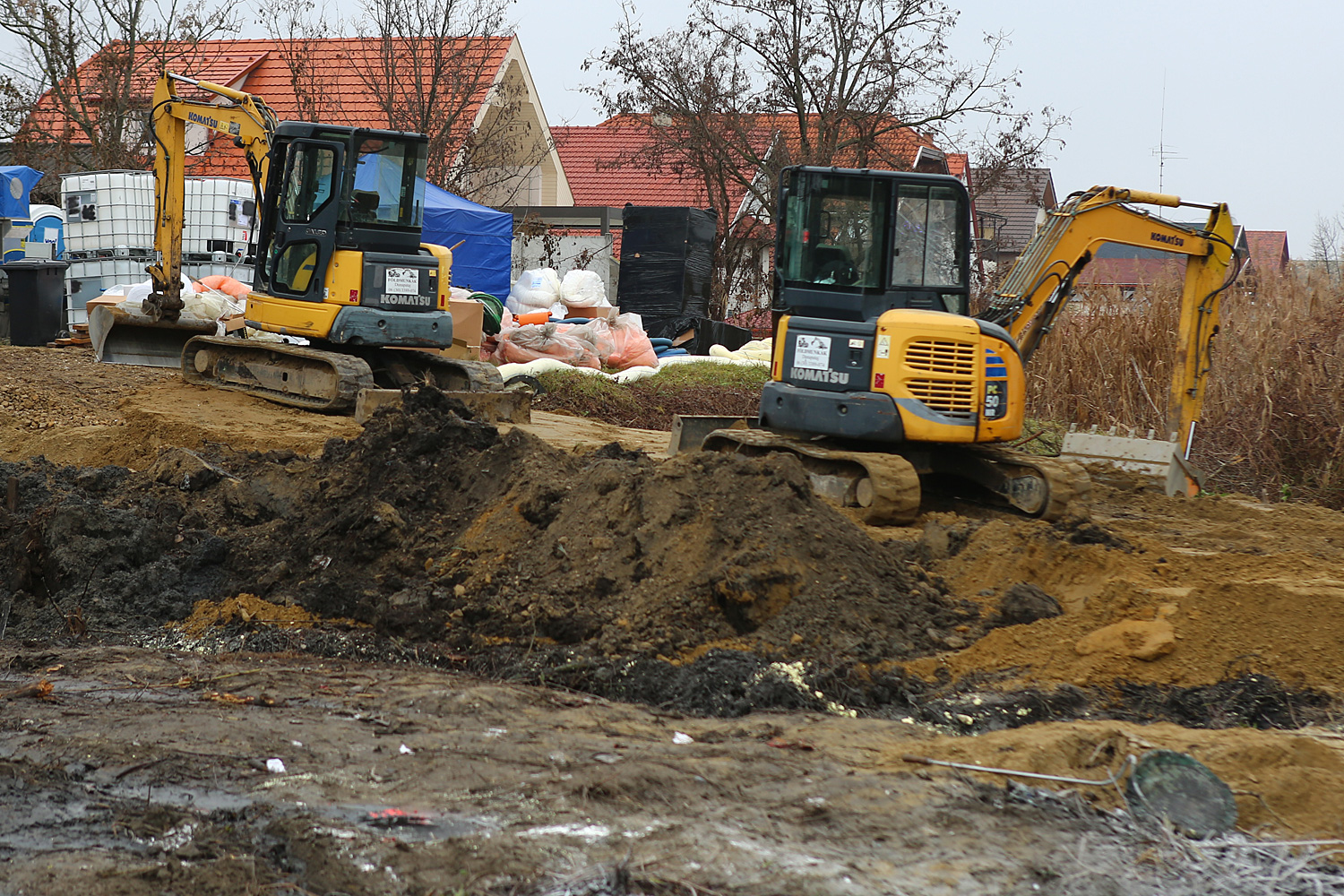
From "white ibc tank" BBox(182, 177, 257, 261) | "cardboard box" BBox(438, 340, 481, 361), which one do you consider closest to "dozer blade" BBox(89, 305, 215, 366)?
"cardboard box" BBox(438, 340, 481, 361)

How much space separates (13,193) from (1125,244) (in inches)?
592

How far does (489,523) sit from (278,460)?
8.33 ft

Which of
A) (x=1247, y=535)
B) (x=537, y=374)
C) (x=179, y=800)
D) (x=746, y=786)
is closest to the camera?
(x=179, y=800)

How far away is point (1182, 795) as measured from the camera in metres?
3.58

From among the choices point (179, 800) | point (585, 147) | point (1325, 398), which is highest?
point (585, 147)

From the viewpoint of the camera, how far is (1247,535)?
8258 millimetres

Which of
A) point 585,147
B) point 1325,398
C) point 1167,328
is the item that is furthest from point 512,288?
point 585,147

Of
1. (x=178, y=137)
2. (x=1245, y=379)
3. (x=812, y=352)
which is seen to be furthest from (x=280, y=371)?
(x=1245, y=379)

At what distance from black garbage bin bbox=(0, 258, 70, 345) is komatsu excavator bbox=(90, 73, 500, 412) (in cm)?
416

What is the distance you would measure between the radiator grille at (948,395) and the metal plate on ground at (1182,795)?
4.71 meters

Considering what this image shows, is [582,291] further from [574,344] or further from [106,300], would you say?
[106,300]

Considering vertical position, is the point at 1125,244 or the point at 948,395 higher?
the point at 1125,244

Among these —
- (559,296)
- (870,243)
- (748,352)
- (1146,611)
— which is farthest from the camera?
(559,296)

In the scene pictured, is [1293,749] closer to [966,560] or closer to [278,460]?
[966,560]
